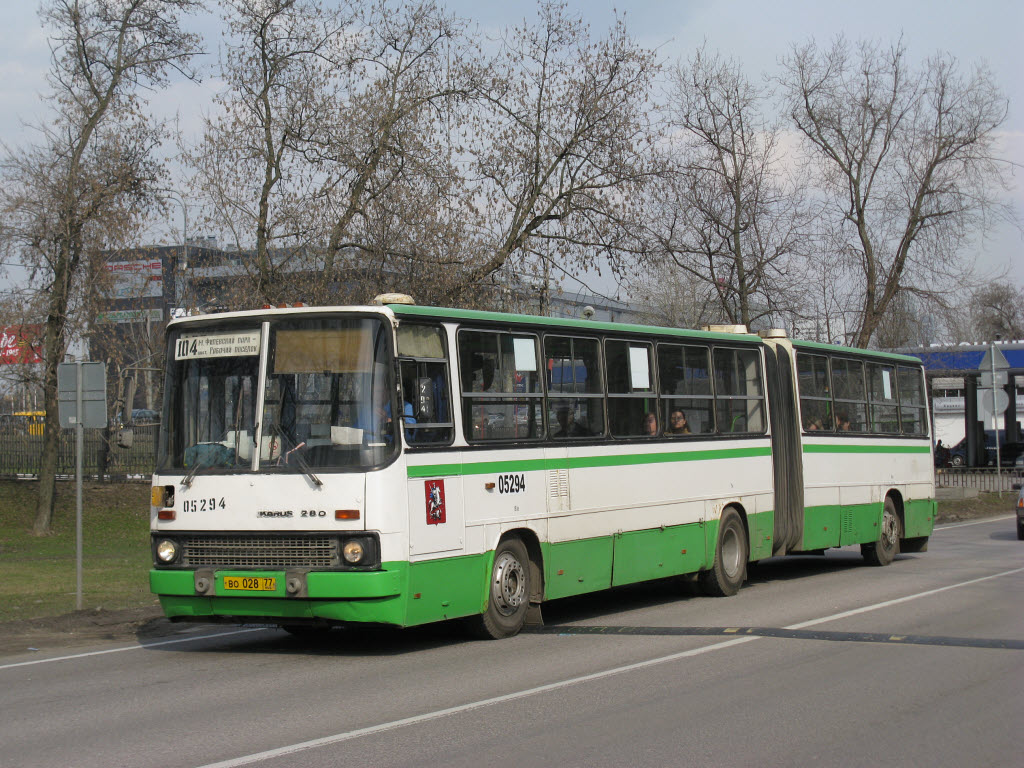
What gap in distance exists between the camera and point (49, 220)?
2638cm

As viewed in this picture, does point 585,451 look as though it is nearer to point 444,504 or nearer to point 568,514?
point 568,514

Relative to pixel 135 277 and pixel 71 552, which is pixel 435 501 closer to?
pixel 71 552

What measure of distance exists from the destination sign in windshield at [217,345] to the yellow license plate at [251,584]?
6.50 ft

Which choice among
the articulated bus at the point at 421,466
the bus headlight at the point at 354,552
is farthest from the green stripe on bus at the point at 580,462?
the bus headlight at the point at 354,552

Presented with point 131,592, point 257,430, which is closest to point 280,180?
point 131,592

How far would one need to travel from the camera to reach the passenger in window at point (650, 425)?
45.9 feet

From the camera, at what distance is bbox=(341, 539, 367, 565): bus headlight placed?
10.1 meters

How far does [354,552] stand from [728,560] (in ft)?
22.6

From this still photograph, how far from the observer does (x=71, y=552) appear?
25000 millimetres

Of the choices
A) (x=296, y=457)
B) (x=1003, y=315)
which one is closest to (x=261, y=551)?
(x=296, y=457)

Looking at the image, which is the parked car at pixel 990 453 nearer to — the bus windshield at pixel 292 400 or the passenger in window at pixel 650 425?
the passenger in window at pixel 650 425

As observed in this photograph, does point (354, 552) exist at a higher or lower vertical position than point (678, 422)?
lower

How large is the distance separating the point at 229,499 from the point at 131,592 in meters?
6.86

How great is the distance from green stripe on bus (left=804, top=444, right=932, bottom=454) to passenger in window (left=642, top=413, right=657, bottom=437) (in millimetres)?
4024
